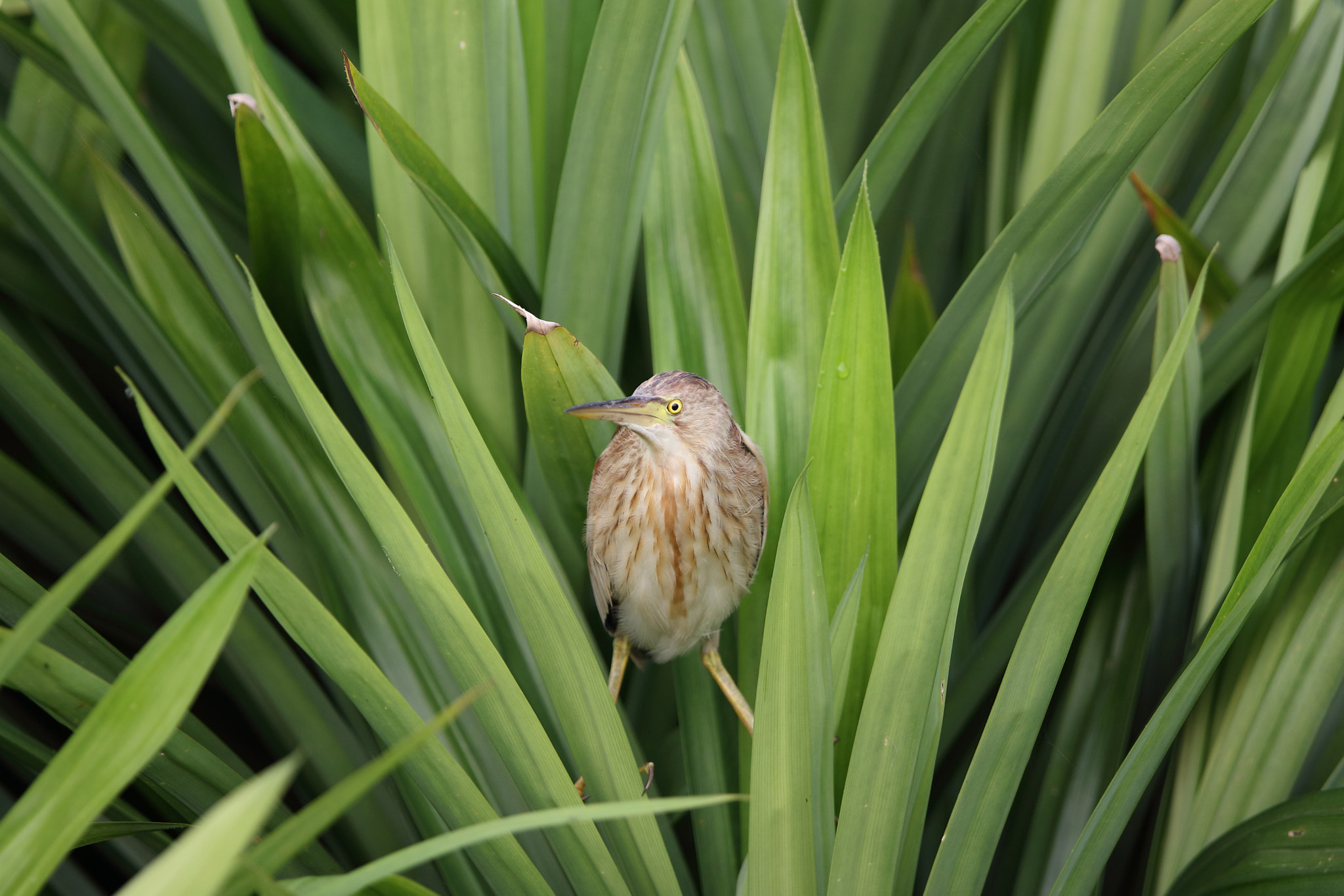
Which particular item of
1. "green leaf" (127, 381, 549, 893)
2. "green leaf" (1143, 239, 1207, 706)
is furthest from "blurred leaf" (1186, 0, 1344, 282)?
"green leaf" (127, 381, 549, 893)

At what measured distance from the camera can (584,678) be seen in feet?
2.66

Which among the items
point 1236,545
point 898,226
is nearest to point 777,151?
point 898,226

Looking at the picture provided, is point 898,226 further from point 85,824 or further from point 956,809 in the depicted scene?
point 85,824

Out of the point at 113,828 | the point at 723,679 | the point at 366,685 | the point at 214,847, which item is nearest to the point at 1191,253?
the point at 723,679

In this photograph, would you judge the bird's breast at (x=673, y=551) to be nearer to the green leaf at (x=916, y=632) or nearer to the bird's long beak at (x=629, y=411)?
the bird's long beak at (x=629, y=411)

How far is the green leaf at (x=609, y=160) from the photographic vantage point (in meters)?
1.00

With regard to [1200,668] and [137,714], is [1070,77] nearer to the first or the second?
[1200,668]


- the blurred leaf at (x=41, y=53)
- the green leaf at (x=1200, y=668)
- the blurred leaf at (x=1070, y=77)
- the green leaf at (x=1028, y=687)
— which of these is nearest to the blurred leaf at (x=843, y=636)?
the green leaf at (x=1028, y=687)

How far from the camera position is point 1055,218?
1012mm

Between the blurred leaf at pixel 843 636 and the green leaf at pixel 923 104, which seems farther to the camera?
the green leaf at pixel 923 104

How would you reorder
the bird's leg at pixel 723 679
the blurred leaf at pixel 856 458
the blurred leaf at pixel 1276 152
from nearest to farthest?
the blurred leaf at pixel 856 458 < the bird's leg at pixel 723 679 < the blurred leaf at pixel 1276 152

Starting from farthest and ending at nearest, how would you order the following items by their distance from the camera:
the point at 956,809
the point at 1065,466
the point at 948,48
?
1. the point at 1065,466
2. the point at 948,48
3. the point at 956,809

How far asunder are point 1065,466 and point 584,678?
82 centimetres

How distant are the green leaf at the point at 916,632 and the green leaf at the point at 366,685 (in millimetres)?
293
